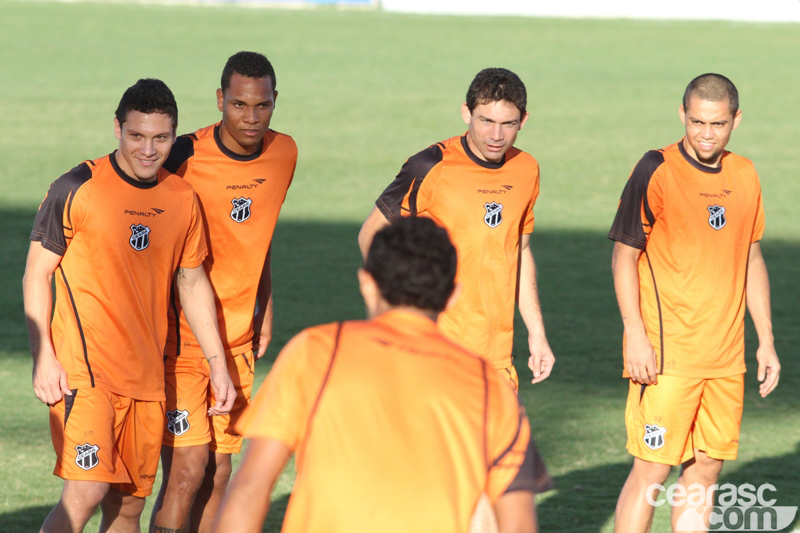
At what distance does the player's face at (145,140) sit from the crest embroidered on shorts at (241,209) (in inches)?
20.4

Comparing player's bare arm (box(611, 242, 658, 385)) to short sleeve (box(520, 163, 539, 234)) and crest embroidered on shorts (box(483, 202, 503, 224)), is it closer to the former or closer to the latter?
short sleeve (box(520, 163, 539, 234))

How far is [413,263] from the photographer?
Answer: 2.58m

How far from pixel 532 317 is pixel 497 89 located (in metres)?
1.00

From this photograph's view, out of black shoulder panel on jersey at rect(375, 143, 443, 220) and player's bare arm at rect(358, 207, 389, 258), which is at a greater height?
black shoulder panel on jersey at rect(375, 143, 443, 220)

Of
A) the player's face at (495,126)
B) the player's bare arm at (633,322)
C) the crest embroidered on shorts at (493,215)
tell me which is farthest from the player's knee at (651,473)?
the player's face at (495,126)

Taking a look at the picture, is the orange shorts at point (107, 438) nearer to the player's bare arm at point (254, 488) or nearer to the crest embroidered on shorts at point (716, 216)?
the player's bare arm at point (254, 488)

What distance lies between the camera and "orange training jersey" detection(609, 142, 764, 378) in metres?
4.82

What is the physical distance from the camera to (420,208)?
4.70 metres

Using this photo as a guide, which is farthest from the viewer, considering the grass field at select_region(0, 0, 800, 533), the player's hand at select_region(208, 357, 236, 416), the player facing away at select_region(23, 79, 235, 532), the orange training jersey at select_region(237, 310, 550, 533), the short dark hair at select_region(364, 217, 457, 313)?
the grass field at select_region(0, 0, 800, 533)

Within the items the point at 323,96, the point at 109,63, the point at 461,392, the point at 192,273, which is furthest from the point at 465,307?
the point at 109,63

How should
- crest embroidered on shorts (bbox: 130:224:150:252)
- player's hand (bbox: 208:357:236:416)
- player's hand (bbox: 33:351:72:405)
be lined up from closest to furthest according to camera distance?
player's hand (bbox: 33:351:72:405)
crest embroidered on shorts (bbox: 130:224:150:252)
player's hand (bbox: 208:357:236:416)

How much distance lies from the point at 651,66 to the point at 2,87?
1578 cm

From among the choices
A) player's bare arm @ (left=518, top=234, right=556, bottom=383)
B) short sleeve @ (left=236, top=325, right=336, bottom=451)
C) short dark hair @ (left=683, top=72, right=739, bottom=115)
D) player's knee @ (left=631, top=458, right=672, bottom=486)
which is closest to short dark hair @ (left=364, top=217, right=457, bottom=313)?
short sleeve @ (left=236, top=325, right=336, bottom=451)

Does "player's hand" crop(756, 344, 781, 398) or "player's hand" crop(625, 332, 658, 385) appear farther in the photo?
"player's hand" crop(756, 344, 781, 398)
